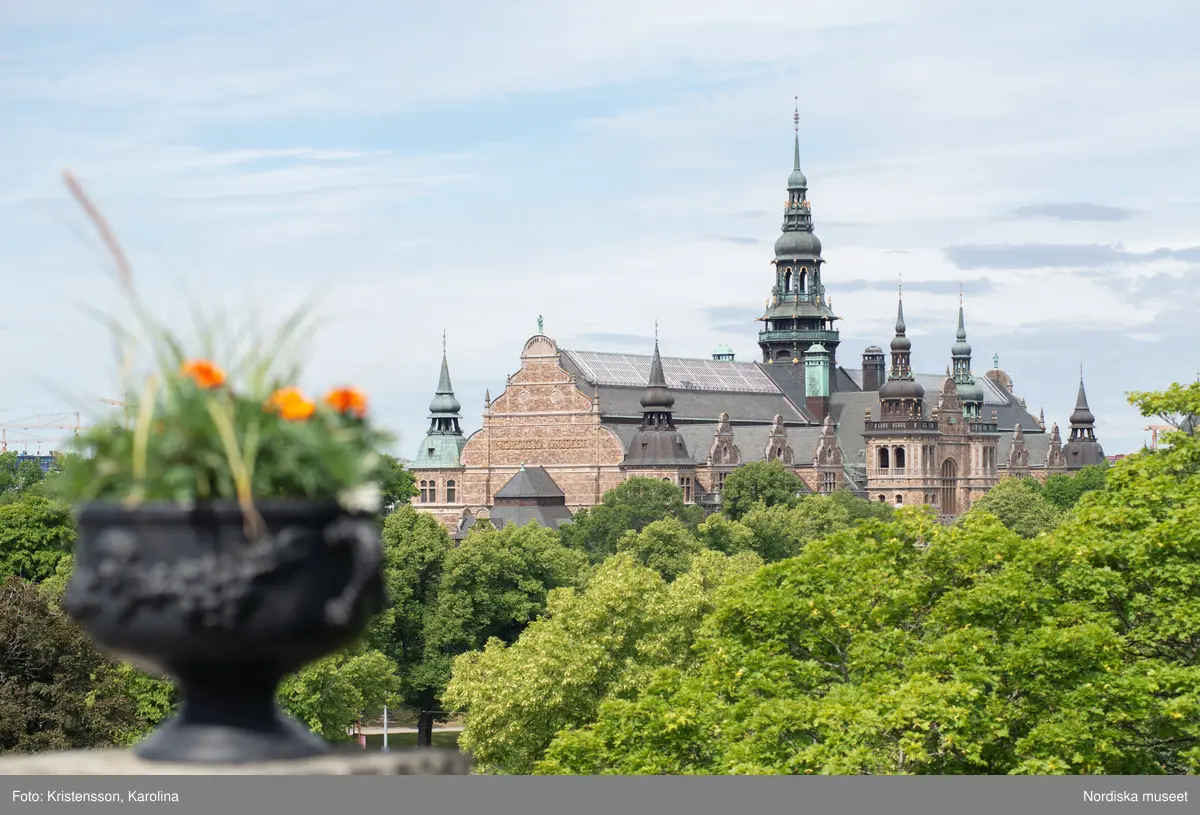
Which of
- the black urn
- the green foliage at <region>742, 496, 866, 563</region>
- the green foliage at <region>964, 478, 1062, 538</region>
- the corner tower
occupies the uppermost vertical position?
the corner tower

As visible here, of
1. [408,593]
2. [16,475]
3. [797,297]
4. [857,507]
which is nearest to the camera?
[408,593]

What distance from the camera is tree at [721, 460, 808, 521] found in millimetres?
129375

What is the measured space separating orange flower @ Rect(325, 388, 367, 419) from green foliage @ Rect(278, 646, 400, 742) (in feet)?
128

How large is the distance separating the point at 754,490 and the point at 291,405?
124124 mm

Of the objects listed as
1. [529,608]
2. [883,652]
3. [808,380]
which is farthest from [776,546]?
[883,652]

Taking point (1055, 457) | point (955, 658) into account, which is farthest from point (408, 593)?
point (1055, 457)

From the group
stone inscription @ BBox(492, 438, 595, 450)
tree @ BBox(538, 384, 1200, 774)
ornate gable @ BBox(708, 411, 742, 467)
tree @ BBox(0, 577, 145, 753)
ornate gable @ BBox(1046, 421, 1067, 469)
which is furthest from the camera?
ornate gable @ BBox(1046, 421, 1067, 469)

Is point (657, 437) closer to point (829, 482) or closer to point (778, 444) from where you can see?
point (778, 444)

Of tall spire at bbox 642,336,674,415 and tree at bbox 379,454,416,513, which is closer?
tree at bbox 379,454,416,513

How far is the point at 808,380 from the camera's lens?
168500 millimetres

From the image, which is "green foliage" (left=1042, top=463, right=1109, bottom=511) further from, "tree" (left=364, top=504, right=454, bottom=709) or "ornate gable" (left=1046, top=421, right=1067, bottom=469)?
"tree" (left=364, top=504, right=454, bottom=709)

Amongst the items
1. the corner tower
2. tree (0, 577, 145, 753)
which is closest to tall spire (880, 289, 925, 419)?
the corner tower

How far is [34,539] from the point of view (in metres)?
66.8

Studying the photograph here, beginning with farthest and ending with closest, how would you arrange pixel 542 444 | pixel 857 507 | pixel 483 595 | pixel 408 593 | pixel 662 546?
1. pixel 542 444
2. pixel 857 507
3. pixel 662 546
4. pixel 483 595
5. pixel 408 593
